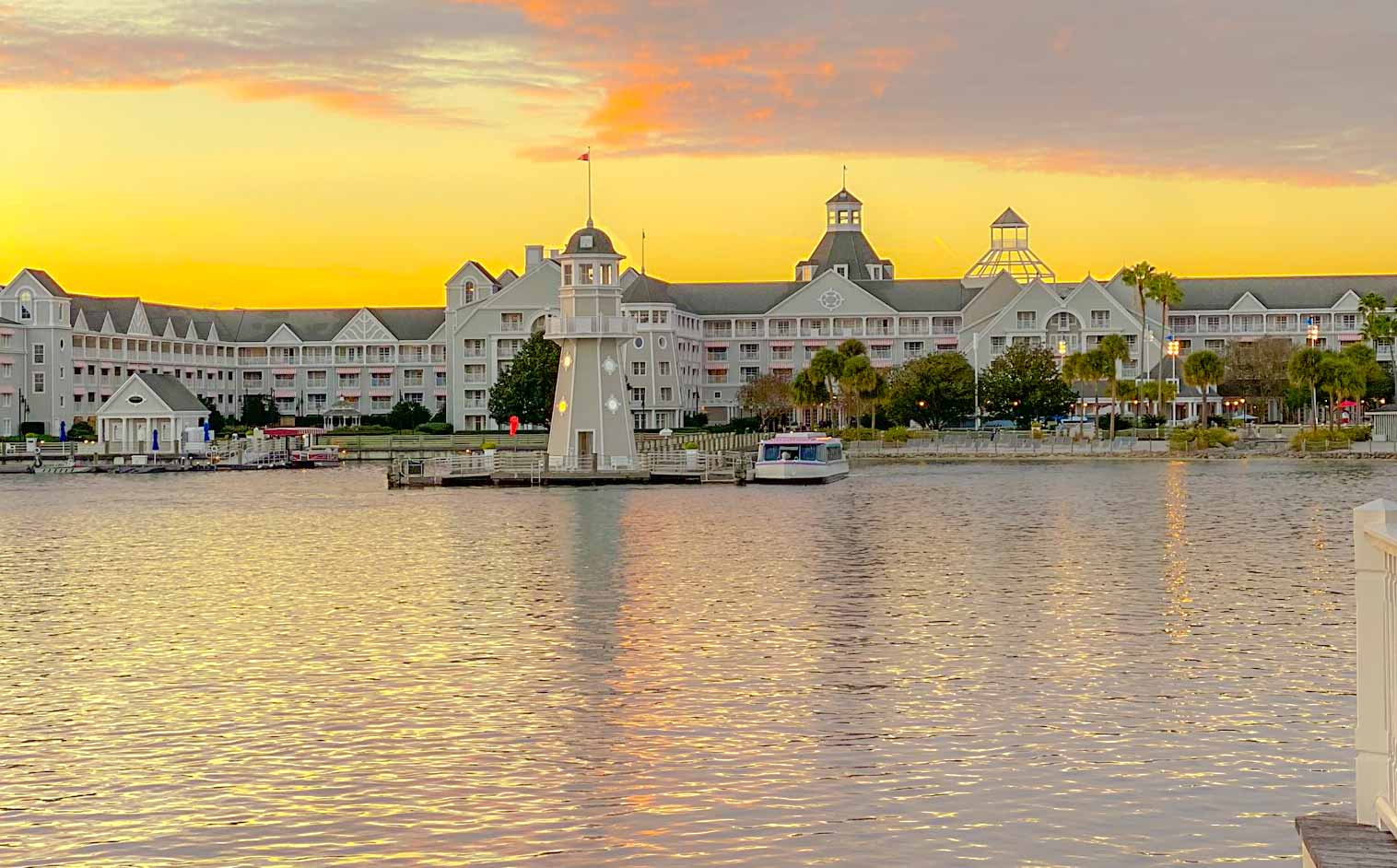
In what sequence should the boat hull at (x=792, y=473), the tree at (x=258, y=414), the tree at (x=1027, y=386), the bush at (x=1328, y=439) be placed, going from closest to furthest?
the boat hull at (x=792, y=473)
the bush at (x=1328, y=439)
the tree at (x=1027, y=386)
the tree at (x=258, y=414)

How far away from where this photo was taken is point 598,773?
18797 millimetres

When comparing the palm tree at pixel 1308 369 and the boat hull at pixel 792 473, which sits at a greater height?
the palm tree at pixel 1308 369

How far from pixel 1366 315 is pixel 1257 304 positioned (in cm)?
4092

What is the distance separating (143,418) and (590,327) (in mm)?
59568

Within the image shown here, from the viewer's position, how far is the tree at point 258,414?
172125 millimetres

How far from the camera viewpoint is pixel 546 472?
289ft

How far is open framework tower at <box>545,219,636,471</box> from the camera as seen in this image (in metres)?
80.7

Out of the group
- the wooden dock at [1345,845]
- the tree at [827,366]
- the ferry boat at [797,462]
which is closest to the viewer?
the wooden dock at [1345,845]

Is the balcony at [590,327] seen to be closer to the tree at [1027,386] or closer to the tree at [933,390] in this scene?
the tree at [933,390]

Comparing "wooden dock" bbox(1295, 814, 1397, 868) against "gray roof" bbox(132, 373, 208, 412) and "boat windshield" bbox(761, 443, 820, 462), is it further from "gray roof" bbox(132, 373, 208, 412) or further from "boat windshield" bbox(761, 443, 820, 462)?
"gray roof" bbox(132, 373, 208, 412)

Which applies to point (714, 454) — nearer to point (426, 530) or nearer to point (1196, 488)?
point (1196, 488)

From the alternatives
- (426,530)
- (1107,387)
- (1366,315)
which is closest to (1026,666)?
(426,530)

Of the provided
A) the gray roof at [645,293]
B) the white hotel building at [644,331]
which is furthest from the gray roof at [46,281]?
the gray roof at [645,293]

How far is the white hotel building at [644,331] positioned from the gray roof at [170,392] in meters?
28.8
